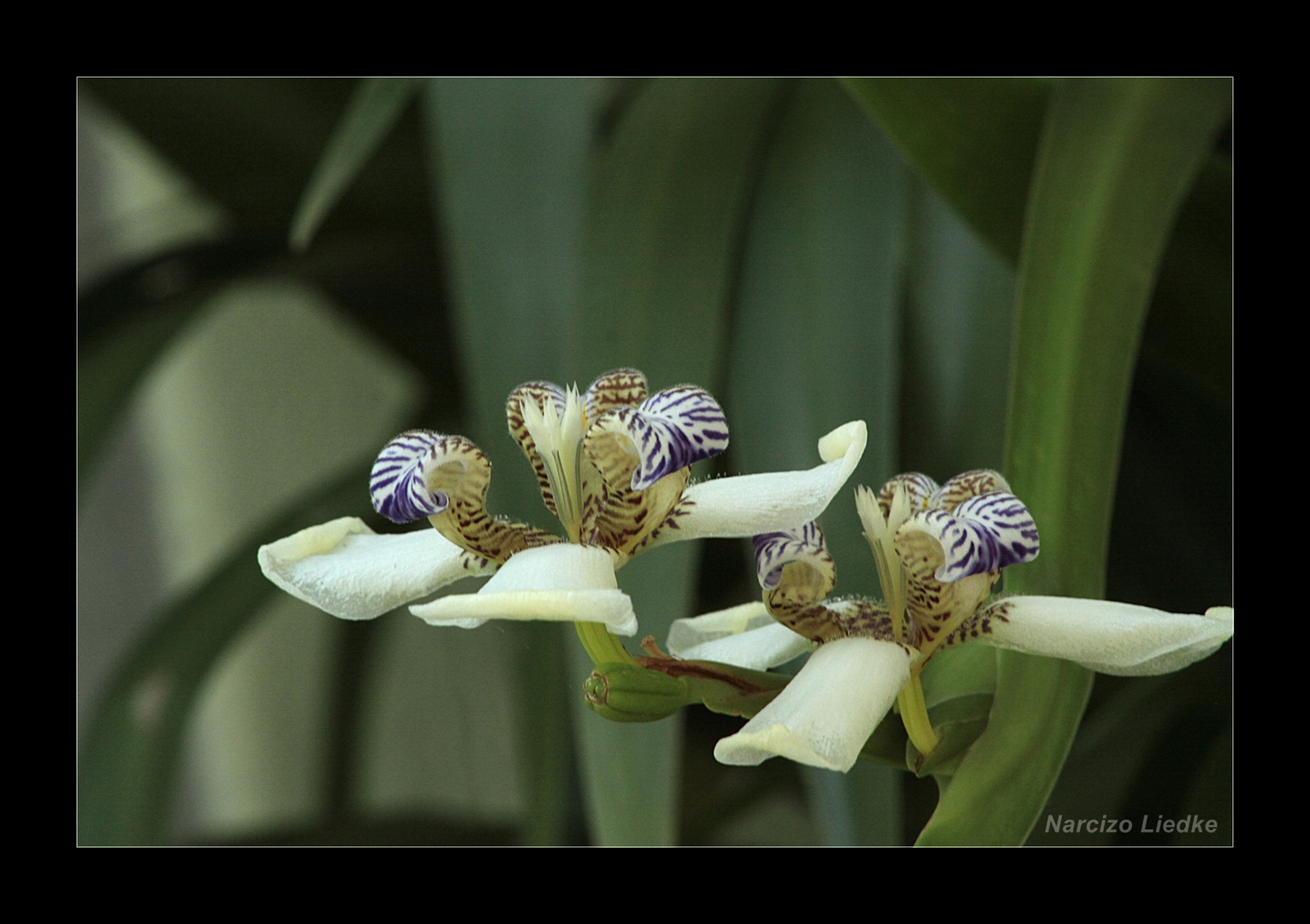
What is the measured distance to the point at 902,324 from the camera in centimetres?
53

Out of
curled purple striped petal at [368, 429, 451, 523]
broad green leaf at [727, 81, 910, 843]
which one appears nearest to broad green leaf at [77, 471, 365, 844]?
broad green leaf at [727, 81, 910, 843]

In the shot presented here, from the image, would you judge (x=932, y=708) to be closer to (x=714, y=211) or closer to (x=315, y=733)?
(x=714, y=211)

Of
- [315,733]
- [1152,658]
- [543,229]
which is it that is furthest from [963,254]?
[315,733]

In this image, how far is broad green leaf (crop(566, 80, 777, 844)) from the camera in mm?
480

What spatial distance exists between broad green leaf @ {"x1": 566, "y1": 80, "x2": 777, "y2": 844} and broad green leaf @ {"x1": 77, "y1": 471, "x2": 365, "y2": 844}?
0.16 metres

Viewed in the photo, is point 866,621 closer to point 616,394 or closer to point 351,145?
point 616,394

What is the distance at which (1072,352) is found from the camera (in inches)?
13.9

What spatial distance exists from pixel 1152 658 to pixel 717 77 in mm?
338

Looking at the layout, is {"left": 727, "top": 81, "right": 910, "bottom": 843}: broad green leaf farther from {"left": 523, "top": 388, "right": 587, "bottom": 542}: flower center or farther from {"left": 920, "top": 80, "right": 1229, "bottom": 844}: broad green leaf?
{"left": 523, "top": 388, "right": 587, "bottom": 542}: flower center

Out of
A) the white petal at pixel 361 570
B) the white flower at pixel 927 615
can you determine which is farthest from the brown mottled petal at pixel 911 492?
the white petal at pixel 361 570

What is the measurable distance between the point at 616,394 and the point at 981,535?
9 cm

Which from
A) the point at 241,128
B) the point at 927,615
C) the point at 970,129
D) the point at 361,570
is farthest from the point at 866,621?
the point at 241,128

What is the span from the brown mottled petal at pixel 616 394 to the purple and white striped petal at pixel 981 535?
0.07m

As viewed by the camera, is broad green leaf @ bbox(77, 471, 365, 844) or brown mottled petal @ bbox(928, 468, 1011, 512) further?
broad green leaf @ bbox(77, 471, 365, 844)
